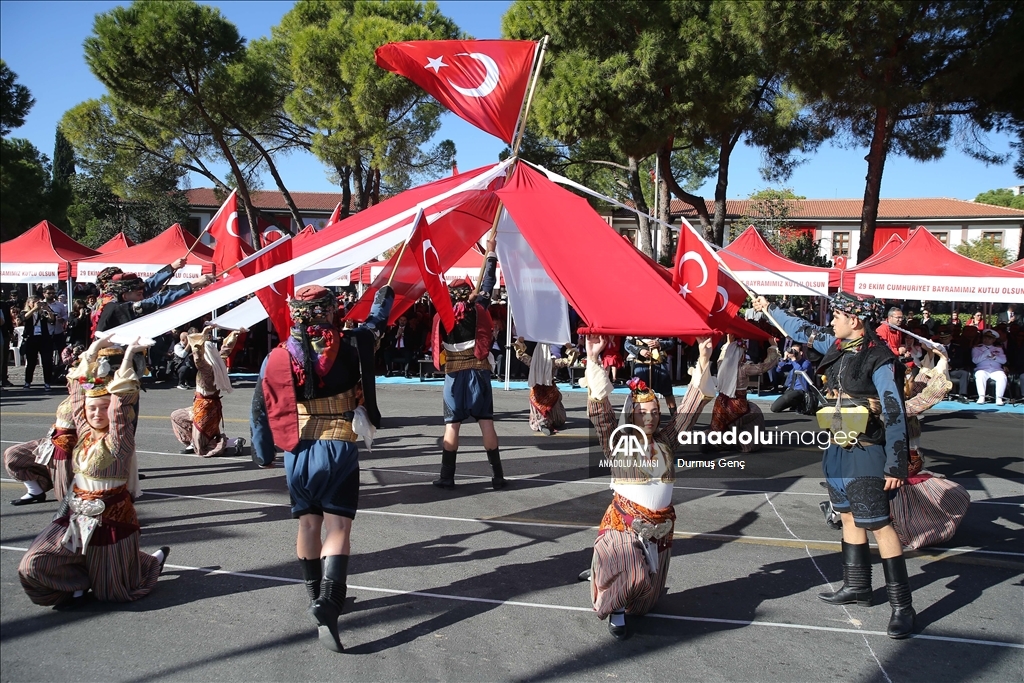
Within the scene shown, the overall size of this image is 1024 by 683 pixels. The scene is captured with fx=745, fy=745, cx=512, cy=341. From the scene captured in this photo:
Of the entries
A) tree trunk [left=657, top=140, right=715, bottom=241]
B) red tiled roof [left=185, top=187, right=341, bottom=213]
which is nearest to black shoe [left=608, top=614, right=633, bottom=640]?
tree trunk [left=657, top=140, right=715, bottom=241]

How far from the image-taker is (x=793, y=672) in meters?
3.77

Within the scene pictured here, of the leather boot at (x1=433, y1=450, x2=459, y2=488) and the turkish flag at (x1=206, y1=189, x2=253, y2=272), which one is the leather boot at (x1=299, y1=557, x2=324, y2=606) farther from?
the turkish flag at (x1=206, y1=189, x2=253, y2=272)

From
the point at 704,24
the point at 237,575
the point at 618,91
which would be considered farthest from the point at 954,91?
the point at 237,575

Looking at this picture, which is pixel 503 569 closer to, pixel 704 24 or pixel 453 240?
pixel 453 240

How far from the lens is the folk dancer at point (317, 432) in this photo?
397 cm

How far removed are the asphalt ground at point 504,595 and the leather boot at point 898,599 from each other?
8 centimetres

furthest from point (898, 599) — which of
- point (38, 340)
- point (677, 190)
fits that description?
point (677, 190)

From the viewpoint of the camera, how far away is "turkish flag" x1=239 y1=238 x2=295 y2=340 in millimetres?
4836

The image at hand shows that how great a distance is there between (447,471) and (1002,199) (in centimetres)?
7245

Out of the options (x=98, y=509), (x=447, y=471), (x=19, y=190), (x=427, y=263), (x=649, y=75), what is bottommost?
(x=447, y=471)

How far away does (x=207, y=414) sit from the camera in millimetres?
8156

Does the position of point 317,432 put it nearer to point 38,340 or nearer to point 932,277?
Answer: point 932,277

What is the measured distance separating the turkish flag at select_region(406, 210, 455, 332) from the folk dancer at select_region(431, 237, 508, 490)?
1037mm

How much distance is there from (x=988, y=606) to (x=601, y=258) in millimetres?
3268
